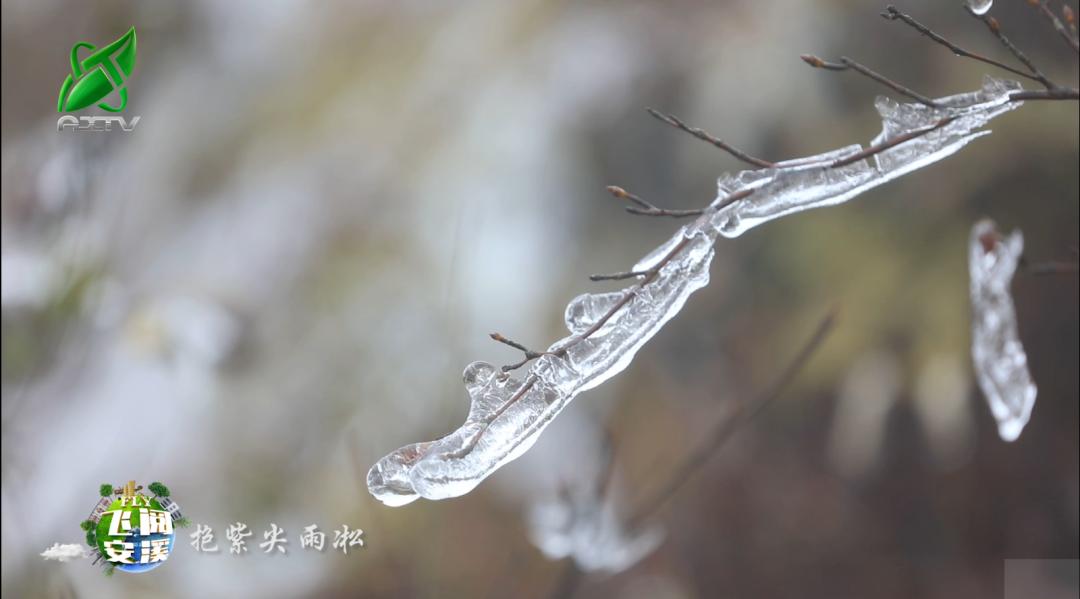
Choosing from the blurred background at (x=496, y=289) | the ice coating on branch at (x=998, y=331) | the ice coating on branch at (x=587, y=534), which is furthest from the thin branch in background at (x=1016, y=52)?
the blurred background at (x=496, y=289)

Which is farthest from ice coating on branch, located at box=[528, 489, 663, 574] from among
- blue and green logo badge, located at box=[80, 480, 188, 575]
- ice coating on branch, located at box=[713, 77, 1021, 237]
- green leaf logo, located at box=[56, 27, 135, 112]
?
green leaf logo, located at box=[56, 27, 135, 112]

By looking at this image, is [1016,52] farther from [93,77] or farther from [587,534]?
[93,77]

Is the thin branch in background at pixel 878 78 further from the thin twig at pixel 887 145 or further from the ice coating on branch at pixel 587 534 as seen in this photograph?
the ice coating on branch at pixel 587 534

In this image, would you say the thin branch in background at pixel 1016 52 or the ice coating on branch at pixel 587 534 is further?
the ice coating on branch at pixel 587 534

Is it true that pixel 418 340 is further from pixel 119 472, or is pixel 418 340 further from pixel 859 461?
pixel 859 461

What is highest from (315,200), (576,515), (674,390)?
(315,200)

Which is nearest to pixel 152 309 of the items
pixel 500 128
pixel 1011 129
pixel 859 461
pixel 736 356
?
pixel 500 128
